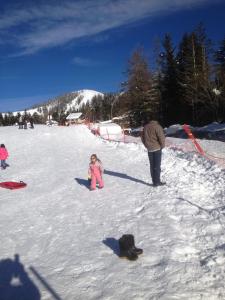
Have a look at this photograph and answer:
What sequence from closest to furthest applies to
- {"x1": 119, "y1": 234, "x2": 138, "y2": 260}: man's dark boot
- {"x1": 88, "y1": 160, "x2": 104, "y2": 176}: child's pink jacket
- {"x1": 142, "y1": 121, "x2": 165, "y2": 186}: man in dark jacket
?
{"x1": 119, "y1": 234, "x2": 138, "y2": 260}: man's dark boot → {"x1": 142, "y1": 121, "x2": 165, "y2": 186}: man in dark jacket → {"x1": 88, "y1": 160, "x2": 104, "y2": 176}: child's pink jacket

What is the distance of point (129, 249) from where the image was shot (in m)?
6.37

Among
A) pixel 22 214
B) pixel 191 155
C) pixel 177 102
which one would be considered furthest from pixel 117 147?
pixel 177 102

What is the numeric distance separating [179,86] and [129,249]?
4776cm

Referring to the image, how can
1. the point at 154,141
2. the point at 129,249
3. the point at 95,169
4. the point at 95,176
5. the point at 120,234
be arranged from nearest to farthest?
1. the point at 129,249
2. the point at 120,234
3. the point at 154,141
4. the point at 95,169
5. the point at 95,176

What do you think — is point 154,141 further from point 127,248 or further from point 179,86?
point 179,86

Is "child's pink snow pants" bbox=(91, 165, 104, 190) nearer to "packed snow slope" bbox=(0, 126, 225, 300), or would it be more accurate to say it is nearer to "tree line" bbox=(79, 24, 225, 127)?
"packed snow slope" bbox=(0, 126, 225, 300)

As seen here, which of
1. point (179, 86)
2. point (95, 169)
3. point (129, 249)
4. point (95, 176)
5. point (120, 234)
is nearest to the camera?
point (129, 249)

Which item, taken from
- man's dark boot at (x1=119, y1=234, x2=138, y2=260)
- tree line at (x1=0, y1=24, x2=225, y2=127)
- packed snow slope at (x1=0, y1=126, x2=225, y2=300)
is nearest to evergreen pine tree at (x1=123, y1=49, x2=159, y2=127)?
tree line at (x1=0, y1=24, x2=225, y2=127)

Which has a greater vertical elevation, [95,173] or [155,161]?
[155,161]

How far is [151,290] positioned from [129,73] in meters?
51.0

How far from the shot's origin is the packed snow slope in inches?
217

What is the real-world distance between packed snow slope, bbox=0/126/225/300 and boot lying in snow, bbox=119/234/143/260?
123 mm

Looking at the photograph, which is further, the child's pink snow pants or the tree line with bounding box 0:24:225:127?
the tree line with bounding box 0:24:225:127

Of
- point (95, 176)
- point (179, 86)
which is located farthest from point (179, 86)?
point (95, 176)
